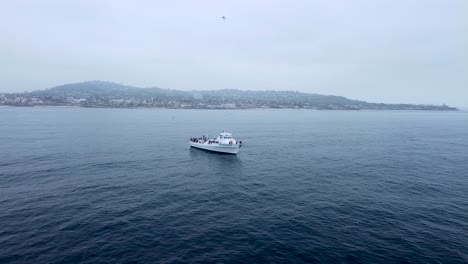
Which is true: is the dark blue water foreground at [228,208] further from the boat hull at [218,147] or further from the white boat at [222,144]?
the white boat at [222,144]

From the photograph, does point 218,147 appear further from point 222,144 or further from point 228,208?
point 228,208

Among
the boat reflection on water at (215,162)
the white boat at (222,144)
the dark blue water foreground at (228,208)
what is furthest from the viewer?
the white boat at (222,144)

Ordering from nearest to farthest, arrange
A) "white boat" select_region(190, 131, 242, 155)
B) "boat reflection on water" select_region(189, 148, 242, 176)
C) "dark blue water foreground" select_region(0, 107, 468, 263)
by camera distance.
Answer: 1. "dark blue water foreground" select_region(0, 107, 468, 263)
2. "boat reflection on water" select_region(189, 148, 242, 176)
3. "white boat" select_region(190, 131, 242, 155)

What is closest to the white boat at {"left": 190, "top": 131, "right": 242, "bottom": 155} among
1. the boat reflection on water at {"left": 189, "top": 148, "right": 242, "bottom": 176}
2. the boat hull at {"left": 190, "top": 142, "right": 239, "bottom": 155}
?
the boat hull at {"left": 190, "top": 142, "right": 239, "bottom": 155}

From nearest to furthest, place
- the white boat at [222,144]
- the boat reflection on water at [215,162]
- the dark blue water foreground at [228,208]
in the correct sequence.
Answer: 1. the dark blue water foreground at [228,208]
2. the boat reflection on water at [215,162]
3. the white boat at [222,144]

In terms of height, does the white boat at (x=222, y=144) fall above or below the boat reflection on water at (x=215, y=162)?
above

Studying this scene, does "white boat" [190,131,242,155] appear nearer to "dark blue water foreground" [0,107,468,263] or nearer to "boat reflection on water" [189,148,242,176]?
"boat reflection on water" [189,148,242,176]

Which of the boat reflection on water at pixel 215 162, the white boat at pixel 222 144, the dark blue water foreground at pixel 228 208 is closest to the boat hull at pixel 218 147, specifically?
the white boat at pixel 222 144

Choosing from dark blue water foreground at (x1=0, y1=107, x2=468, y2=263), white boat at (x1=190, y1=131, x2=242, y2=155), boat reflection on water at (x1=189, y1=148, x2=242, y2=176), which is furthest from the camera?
white boat at (x1=190, y1=131, x2=242, y2=155)
